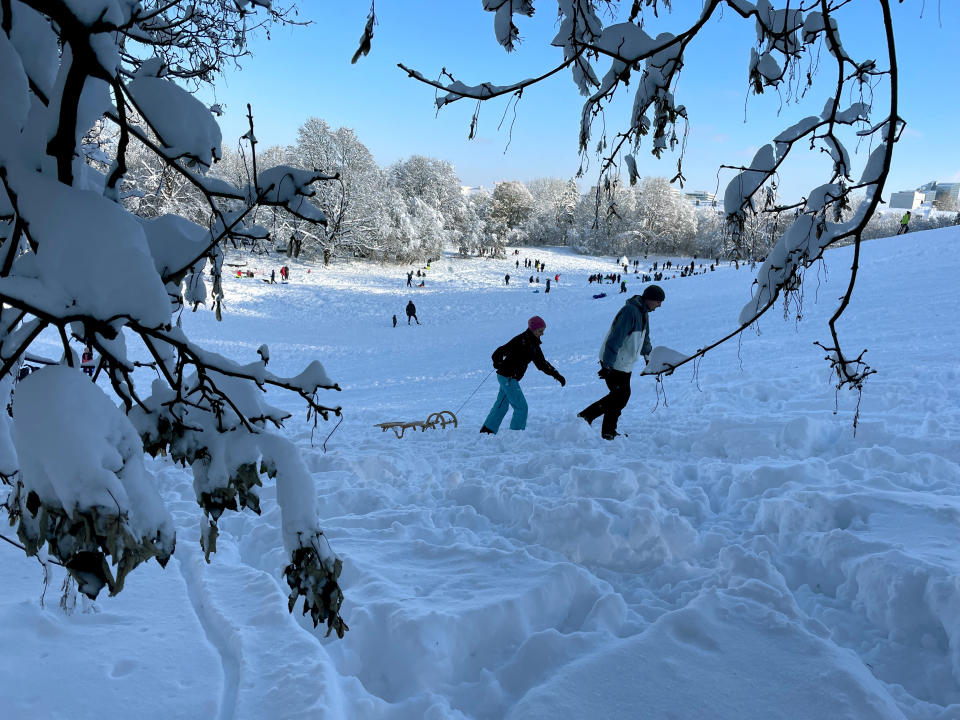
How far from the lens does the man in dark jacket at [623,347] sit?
579 centimetres

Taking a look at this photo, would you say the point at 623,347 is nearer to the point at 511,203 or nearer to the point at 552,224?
the point at 552,224

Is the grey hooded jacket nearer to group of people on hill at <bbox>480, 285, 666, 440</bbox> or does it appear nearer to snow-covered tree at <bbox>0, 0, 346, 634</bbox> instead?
group of people on hill at <bbox>480, 285, 666, 440</bbox>

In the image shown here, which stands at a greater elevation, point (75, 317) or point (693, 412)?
point (75, 317)

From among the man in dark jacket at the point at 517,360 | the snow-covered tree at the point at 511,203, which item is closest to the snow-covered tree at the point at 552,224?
the snow-covered tree at the point at 511,203

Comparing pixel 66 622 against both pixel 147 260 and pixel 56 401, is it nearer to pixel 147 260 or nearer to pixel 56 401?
pixel 56 401

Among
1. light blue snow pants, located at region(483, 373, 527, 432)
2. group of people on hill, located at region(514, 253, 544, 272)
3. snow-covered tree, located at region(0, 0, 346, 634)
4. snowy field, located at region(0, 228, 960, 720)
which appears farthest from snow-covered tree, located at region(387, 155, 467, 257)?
snow-covered tree, located at region(0, 0, 346, 634)

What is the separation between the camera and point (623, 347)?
5.86 meters

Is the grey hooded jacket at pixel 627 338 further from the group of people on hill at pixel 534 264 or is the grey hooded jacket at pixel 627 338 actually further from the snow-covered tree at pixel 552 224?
the snow-covered tree at pixel 552 224

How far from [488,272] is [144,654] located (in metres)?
40.9

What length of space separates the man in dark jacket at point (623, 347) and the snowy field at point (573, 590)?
409mm

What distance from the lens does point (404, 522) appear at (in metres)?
4.02

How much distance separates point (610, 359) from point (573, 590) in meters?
→ 3.38

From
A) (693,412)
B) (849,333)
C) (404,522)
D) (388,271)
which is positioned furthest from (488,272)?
(404,522)

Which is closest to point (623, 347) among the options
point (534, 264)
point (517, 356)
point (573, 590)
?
point (517, 356)
